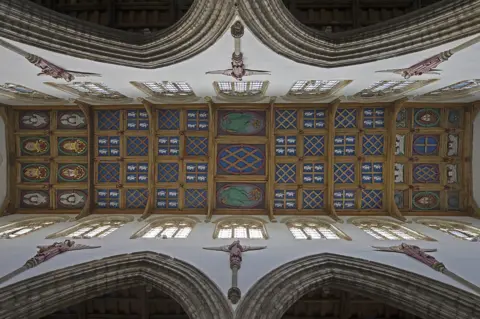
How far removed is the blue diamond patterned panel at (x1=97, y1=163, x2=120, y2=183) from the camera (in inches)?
504

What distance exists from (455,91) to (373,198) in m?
4.85

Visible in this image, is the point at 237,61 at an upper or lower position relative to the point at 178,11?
lower

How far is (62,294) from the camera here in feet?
22.9

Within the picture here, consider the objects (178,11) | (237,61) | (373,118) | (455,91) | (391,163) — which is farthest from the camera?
(373,118)

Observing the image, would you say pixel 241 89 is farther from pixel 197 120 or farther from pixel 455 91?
pixel 455 91

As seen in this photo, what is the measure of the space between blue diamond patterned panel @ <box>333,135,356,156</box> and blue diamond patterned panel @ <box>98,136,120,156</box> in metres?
9.07

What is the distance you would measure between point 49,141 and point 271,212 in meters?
9.62

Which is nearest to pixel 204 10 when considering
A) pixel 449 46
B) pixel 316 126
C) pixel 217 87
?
pixel 217 87

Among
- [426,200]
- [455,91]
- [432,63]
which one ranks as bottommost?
[426,200]

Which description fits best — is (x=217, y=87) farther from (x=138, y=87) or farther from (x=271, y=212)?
(x=271, y=212)

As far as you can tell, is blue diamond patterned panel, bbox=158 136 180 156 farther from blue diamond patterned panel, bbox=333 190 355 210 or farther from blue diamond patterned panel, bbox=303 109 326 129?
blue diamond patterned panel, bbox=333 190 355 210

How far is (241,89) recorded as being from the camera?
11.1 metres

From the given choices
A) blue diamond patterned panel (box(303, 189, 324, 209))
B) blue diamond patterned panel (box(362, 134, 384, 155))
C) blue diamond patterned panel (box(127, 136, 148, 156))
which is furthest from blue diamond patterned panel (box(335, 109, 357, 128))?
blue diamond patterned panel (box(127, 136, 148, 156))

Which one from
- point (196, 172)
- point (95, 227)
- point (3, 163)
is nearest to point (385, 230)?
point (196, 172)
